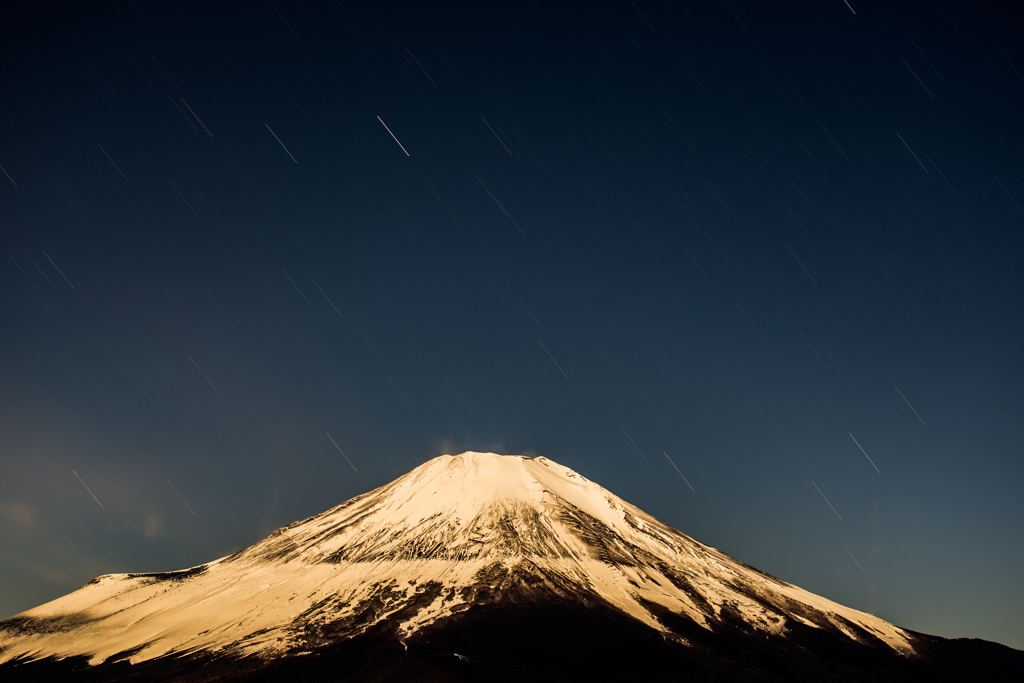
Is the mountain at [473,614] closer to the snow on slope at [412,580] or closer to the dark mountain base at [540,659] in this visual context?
the dark mountain base at [540,659]

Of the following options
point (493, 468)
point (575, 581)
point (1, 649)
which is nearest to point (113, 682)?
point (1, 649)

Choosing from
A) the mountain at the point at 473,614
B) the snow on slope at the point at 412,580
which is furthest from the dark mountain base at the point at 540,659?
the snow on slope at the point at 412,580

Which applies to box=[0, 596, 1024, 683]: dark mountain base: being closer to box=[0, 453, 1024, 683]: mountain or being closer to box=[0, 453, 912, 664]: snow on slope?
box=[0, 453, 1024, 683]: mountain

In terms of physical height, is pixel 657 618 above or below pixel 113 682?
below

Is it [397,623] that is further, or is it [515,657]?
[397,623]

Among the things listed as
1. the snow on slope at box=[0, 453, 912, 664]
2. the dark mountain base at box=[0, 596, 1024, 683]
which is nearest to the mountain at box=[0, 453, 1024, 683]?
the dark mountain base at box=[0, 596, 1024, 683]

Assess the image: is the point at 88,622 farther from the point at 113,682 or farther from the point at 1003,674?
the point at 1003,674

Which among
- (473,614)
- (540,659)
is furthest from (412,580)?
(540,659)
